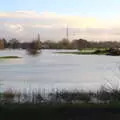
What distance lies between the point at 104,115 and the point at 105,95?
138 inches

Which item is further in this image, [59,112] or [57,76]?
[57,76]

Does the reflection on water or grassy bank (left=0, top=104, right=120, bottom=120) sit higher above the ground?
grassy bank (left=0, top=104, right=120, bottom=120)

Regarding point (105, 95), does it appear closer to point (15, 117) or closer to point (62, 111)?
point (62, 111)

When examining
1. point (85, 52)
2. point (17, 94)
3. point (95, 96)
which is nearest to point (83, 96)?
point (95, 96)

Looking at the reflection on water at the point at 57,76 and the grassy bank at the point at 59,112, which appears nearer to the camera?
the grassy bank at the point at 59,112

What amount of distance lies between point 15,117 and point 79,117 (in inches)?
50.4

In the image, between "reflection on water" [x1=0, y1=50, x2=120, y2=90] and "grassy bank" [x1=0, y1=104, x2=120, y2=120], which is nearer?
"grassy bank" [x1=0, y1=104, x2=120, y2=120]

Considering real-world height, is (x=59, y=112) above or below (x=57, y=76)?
above

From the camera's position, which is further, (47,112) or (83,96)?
(83,96)

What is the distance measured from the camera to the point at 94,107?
28.9 feet

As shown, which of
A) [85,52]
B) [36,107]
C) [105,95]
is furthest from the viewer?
[85,52]

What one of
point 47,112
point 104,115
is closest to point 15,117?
point 47,112

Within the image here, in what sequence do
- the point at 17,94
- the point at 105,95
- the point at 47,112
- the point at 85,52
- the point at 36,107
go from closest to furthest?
1. the point at 47,112
2. the point at 36,107
3. the point at 105,95
4. the point at 17,94
5. the point at 85,52

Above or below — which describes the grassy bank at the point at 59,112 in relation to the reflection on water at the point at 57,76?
above
